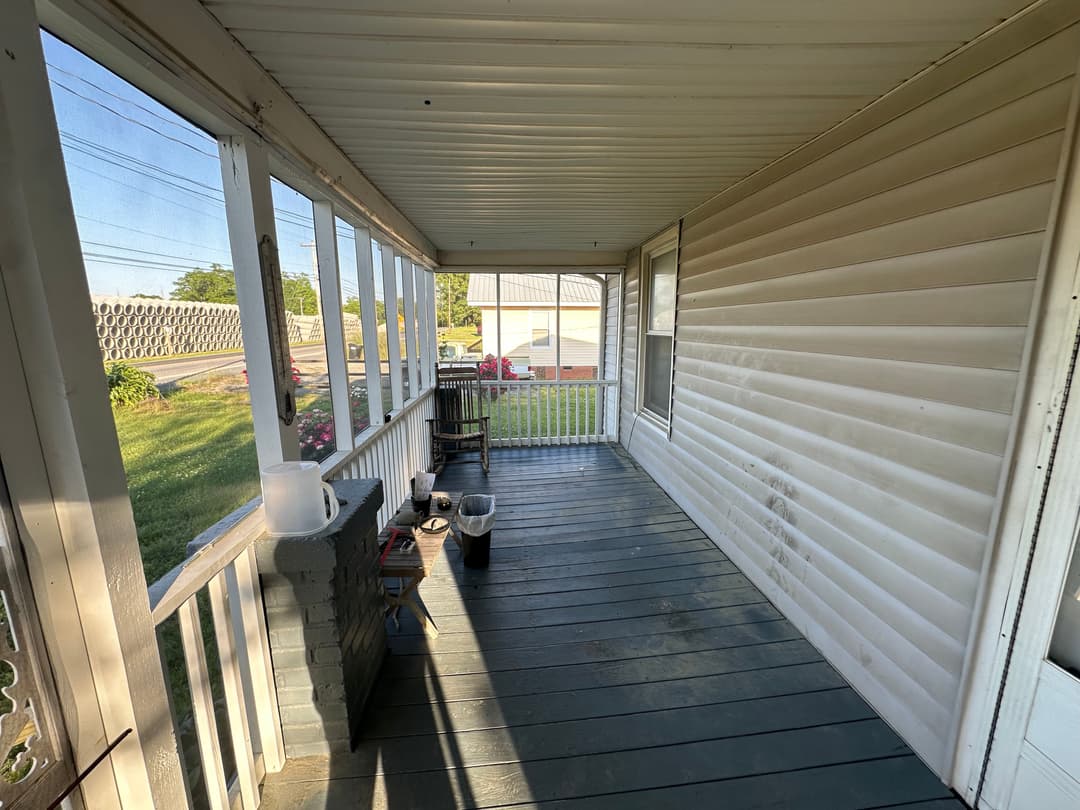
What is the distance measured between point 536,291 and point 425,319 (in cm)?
308

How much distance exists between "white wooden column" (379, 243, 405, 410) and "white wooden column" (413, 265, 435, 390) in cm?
123

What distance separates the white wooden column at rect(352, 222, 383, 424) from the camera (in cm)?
290

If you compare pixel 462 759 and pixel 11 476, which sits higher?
pixel 11 476

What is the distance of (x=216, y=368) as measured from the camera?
1420 millimetres

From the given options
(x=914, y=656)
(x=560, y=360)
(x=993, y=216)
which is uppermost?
(x=993, y=216)

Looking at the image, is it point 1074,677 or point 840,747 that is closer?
point 1074,677

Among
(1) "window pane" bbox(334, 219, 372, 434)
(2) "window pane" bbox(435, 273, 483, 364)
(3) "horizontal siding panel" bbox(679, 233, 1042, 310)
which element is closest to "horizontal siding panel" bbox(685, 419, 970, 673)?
(3) "horizontal siding panel" bbox(679, 233, 1042, 310)

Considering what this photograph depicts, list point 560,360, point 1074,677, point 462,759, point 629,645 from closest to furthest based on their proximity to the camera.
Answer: point 1074,677 < point 462,759 < point 629,645 < point 560,360

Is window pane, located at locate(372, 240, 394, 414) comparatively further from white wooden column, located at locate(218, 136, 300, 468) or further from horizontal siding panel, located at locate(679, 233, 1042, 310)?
horizontal siding panel, located at locate(679, 233, 1042, 310)

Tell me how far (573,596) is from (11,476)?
2.39 meters

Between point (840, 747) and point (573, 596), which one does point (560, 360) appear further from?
point (840, 747)

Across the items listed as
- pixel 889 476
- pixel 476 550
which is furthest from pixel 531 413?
pixel 889 476

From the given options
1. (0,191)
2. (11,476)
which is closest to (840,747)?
(11,476)

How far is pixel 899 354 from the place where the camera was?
1.71 meters
